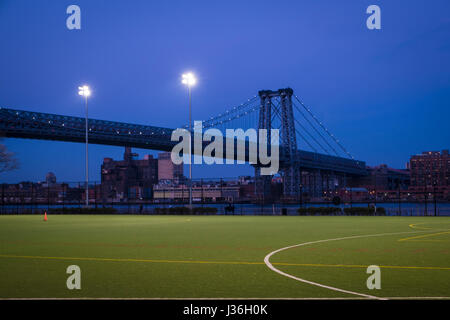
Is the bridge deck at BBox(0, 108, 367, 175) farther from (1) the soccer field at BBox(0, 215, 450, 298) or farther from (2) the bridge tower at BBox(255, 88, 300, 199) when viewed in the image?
(1) the soccer field at BBox(0, 215, 450, 298)

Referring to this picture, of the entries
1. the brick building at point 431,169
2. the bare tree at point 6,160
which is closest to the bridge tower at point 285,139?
the bare tree at point 6,160

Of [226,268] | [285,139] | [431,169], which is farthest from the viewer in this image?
[431,169]

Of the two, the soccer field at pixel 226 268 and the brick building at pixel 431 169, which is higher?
the brick building at pixel 431 169

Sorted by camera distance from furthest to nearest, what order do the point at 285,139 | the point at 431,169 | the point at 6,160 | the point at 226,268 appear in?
the point at 431,169, the point at 285,139, the point at 6,160, the point at 226,268

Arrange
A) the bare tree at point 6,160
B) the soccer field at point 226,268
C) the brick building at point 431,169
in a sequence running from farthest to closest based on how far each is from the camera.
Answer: the brick building at point 431,169 < the bare tree at point 6,160 < the soccer field at point 226,268

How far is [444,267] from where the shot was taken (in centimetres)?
916

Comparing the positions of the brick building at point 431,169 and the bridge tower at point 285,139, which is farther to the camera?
the brick building at point 431,169

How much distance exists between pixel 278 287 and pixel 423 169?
466 ft

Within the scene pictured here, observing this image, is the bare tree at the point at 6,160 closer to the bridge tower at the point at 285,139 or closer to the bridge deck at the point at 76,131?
the bridge deck at the point at 76,131

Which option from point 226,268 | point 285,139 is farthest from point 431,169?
point 226,268

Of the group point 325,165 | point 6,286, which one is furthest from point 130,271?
point 325,165

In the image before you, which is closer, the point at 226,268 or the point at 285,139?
the point at 226,268

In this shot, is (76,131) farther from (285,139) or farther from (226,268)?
(226,268)
